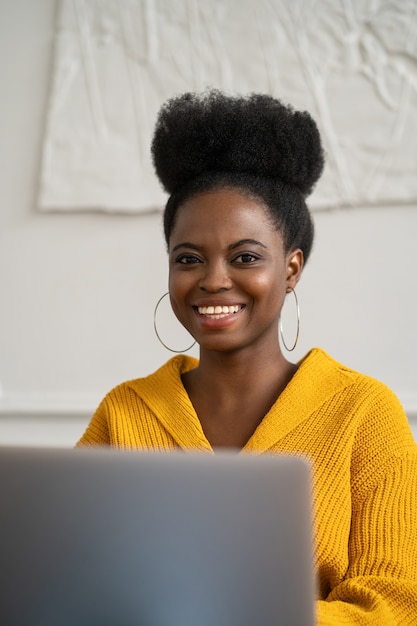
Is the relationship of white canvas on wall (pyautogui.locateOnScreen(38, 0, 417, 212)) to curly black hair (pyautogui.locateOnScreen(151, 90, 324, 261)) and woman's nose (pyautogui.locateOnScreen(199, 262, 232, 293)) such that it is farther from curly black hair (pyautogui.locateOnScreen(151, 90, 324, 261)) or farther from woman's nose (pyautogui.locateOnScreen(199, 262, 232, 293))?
woman's nose (pyautogui.locateOnScreen(199, 262, 232, 293))

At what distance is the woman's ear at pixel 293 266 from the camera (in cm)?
156

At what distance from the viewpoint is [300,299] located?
2.36 metres

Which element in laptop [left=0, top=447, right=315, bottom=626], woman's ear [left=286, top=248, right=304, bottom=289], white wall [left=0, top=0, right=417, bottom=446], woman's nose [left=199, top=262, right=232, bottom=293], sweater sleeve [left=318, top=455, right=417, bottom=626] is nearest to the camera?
laptop [left=0, top=447, right=315, bottom=626]

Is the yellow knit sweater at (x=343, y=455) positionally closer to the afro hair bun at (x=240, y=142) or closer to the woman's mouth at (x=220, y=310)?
the woman's mouth at (x=220, y=310)

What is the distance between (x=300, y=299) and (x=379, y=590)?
124 centimetres

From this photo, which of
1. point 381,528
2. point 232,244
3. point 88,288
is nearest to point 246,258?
point 232,244

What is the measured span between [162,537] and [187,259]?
2.58ft

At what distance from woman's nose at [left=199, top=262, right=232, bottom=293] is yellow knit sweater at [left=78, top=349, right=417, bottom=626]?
0.69 feet

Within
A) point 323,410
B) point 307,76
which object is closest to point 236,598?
point 323,410

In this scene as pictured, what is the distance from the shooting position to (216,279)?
1442 millimetres

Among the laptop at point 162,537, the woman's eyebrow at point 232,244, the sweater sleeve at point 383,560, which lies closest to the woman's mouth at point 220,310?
the woman's eyebrow at point 232,244

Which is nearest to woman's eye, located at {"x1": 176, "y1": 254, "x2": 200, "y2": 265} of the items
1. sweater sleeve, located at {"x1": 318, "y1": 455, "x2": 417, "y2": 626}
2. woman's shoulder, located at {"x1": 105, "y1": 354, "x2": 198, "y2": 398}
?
woman's shoulder, located at {"x1": 105, "y1": 354, "x2": 198, "y2": 398}

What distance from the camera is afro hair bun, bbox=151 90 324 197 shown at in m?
1.53

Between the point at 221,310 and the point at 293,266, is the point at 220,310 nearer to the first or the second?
the point at 221,310
